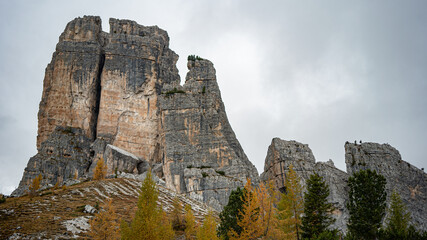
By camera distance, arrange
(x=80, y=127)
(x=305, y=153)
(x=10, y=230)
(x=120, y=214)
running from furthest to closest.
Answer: (x=80, y=127) → (x=305, y=153) → (x=120, y=214) → (x=10, y=230)

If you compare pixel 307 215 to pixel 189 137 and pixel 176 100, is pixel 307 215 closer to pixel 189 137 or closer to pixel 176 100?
pixel 189 137

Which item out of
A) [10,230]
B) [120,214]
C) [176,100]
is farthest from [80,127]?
[10,230]

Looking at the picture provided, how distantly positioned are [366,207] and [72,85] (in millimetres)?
74262

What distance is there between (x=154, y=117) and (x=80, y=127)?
1794 cm

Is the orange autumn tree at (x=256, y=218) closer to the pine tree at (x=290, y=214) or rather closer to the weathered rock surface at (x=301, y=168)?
the pine tree at (x=290, y=214)

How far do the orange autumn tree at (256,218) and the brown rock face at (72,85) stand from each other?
6589 cm

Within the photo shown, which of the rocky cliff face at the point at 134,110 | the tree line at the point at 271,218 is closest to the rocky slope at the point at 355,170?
the rocky cliff face at the point at 134,110

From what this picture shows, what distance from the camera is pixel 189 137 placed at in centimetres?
8481

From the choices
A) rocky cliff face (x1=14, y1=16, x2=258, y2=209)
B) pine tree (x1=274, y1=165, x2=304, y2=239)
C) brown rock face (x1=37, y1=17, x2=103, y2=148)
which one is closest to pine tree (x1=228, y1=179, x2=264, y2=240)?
pine tree (x1=274, y1=165, x2=304, y2=239)

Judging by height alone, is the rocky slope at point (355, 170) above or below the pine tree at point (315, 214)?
above

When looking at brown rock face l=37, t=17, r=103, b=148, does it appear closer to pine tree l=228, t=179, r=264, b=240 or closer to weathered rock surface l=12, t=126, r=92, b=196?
weathered rock surface l=12, t=126, r=92, b=196

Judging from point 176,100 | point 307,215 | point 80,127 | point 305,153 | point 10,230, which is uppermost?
point 176,100

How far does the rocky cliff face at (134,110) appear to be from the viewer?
81.9 meters

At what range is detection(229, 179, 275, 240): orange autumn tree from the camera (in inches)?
1302
